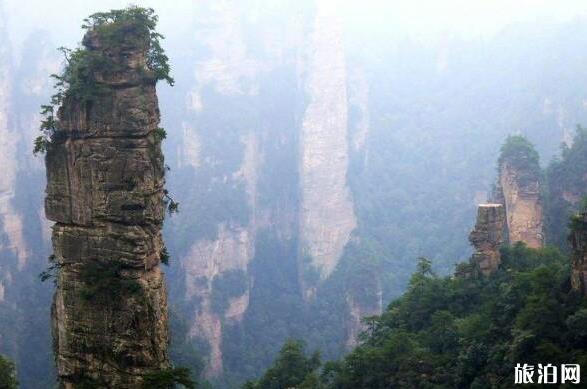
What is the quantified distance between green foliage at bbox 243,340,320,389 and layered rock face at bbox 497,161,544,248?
1268 cm

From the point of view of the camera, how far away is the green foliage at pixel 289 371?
86.3 feet

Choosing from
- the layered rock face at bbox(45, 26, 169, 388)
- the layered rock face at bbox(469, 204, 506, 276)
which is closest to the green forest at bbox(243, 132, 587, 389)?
the layered rock face at bbox(469, 204, 506, 276)

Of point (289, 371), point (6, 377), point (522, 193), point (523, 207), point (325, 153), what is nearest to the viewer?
point (6, 377)

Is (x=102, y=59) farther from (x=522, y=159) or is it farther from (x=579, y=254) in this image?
(x=522, y=159)

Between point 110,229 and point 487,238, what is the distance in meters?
12.9

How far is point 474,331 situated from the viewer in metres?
21.6

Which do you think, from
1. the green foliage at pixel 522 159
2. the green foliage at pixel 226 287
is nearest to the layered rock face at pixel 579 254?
the green foliage at pixel 522 159

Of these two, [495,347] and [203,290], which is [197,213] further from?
Answer: [495,347]

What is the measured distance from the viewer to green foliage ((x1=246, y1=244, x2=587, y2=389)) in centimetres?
1798

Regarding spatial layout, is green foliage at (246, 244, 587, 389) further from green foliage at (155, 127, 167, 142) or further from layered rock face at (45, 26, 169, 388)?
green foliage at (155, 127, 167, 142)

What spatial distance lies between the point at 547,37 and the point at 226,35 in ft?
97.8

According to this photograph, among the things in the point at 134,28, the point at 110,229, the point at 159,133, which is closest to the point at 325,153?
the point at 159,133

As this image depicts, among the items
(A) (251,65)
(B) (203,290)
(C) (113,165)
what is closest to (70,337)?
(C) (113,165)

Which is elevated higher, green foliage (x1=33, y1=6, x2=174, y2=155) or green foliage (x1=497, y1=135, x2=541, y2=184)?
green foliage (x1=497, y1=135, x2=541, y2=184)
